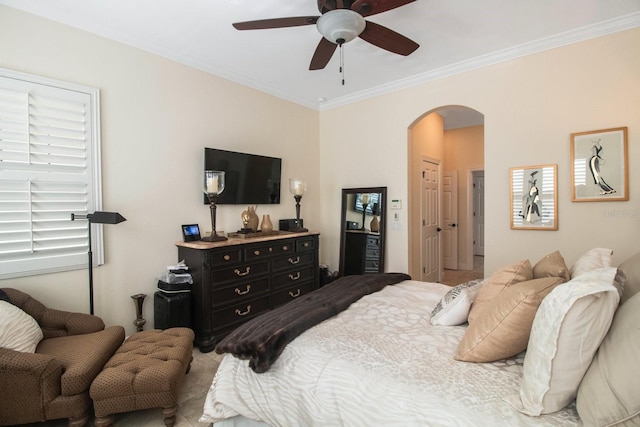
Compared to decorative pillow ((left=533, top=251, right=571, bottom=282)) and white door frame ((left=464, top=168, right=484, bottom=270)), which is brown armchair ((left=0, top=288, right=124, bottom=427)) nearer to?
decorative pillow ((left=533, top=251, right=571, bottom=282))

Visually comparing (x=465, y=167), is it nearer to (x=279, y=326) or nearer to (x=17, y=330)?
(x=279, y=326)

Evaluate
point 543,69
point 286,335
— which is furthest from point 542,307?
point 543,69

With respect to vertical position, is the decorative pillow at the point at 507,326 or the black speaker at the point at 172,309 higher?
the decorative pillow at the point at 507,326

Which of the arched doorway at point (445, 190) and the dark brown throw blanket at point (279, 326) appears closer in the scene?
the dark brown throw blanket at point (279, 326)

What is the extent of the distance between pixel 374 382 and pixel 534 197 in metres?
2.85

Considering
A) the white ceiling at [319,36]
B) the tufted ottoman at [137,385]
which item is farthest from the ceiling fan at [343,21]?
the tufted ottoman at [137,385]

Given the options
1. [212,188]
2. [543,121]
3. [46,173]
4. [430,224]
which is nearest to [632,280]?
[543,121]

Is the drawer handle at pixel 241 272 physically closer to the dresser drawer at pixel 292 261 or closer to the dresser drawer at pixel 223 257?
the dresser drawer at pixel 223 257

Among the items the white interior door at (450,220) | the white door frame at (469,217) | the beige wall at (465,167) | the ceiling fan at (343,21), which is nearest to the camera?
the ceiling fan at (343,21)

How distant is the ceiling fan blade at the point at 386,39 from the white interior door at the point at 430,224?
8.25ft

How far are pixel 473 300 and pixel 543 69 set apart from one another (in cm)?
270

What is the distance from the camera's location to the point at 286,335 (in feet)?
4.99

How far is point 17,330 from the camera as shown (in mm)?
1846

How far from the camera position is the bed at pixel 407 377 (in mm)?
986
